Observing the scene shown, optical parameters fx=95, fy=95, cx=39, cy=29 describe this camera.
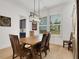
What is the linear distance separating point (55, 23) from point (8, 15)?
3.68 meters

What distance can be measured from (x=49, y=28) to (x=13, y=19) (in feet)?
10.0

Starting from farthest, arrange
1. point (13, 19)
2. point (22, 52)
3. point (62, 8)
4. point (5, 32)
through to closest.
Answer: point (62, 8)
point (13, 19)
point (5, 32)
point (22, 52)

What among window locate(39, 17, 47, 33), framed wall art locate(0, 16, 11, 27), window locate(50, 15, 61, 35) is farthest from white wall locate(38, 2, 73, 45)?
framed wall art locate(0, 16, 11, 27)

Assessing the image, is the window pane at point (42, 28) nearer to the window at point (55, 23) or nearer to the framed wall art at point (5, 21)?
the window at point (55, 23)

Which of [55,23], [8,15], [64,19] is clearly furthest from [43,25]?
[8,15]

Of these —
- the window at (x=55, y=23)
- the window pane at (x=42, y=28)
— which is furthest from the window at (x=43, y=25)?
the window at (x=55, y=23)

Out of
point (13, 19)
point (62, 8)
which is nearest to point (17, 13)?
point (13, 19)

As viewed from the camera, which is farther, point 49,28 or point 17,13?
point 49,28

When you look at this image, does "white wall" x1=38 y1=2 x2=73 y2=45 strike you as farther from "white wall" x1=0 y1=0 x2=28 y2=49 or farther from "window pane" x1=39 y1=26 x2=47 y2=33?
"white wall" x1=0 y1=0 x2=28 y2=49

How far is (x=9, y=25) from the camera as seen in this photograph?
20.1 feet

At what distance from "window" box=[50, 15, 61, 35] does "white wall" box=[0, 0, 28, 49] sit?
2594mm

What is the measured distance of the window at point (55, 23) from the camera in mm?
7509

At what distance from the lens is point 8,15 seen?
19.8 ft

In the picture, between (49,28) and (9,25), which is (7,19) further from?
(49,28)
